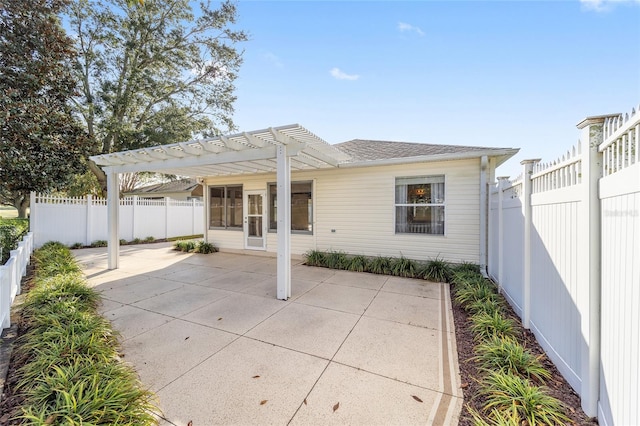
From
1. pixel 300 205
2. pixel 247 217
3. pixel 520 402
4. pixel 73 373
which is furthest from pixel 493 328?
pixel 247 217

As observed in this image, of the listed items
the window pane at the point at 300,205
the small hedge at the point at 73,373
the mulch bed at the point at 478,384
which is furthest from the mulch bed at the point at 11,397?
the window pane at the point at 300,205

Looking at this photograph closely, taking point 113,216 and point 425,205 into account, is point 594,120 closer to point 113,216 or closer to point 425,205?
point 425,205

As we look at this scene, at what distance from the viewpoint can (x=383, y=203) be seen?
762cm

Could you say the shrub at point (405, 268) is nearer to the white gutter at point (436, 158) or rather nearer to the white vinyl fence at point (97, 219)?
the white gutter at point (436, 158)

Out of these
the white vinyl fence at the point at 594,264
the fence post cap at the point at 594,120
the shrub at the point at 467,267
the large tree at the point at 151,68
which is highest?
the large tree at the point at 151,68

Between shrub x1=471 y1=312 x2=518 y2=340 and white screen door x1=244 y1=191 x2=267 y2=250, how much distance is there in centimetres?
723

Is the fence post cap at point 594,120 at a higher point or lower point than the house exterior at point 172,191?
lower

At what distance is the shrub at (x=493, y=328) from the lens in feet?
11.1

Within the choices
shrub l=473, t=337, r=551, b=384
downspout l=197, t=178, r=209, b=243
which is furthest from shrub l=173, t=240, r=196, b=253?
shrub l=473, t=337, r=551, b=384

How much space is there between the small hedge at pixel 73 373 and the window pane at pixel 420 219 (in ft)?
21.2

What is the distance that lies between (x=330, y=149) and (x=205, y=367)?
4.88 metres

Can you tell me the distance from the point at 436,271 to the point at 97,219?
13591 millimetres

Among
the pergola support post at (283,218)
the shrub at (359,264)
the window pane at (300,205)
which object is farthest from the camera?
the window pane at (300,205)

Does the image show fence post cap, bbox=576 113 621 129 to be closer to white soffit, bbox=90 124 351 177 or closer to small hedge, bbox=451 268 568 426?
small hedge, bbox=451 268 568 426
